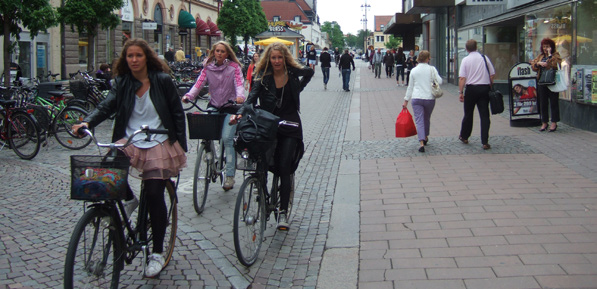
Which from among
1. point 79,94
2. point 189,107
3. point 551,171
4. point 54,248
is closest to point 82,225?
point 54,248

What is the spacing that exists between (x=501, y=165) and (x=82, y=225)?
5909 millimetres

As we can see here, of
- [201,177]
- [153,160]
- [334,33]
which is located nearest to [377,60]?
[201,177]

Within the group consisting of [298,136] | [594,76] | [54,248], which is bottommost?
[54,248]

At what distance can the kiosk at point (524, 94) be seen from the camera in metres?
11.4

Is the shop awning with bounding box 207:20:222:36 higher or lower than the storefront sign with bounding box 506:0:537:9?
higher

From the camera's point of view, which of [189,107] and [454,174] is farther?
[189,107]

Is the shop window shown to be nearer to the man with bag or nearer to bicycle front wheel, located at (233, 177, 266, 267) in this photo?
the man with bag

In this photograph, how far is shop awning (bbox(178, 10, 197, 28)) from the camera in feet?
140

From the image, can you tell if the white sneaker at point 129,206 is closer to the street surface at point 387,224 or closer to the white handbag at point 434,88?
the street surface at point 387,224

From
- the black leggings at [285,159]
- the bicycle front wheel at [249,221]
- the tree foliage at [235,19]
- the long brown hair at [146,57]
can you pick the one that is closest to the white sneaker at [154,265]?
the bicycle front wheel at [249,221]

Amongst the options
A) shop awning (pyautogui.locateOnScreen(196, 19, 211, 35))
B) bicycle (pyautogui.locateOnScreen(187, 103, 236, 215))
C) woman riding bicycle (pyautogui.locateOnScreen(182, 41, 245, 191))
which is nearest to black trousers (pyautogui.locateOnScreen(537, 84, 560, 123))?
woman riding bicycle (pyautogui.locateOnScreen(182, 41, 245, 191))

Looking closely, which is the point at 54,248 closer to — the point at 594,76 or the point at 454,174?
the point at 454,174

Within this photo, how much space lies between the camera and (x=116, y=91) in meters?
4.25

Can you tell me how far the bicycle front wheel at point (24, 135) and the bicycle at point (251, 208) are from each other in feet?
18.9
